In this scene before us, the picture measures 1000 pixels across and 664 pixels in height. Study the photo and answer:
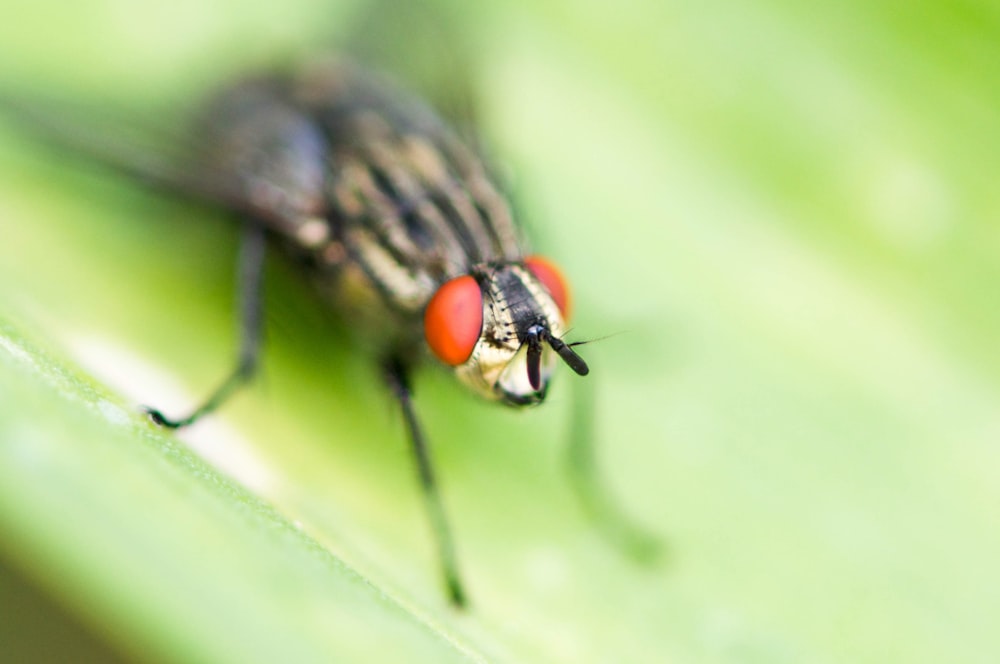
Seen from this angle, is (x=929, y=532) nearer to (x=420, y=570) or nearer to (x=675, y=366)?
(x=675, y=366)

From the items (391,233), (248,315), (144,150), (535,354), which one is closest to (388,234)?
(391,233)

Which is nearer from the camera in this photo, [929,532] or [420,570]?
[420,570]

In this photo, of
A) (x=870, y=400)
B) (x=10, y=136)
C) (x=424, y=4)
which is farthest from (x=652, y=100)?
(x=10, y=136)

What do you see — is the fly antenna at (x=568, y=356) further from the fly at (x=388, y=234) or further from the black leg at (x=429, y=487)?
the black leg at (x=429, y=487)

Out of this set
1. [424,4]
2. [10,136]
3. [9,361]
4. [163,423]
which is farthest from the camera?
[424,4]

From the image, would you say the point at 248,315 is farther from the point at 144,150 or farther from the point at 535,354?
the point at 535,354

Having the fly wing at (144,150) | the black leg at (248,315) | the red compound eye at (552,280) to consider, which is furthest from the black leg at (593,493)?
the fly wing at (144,150)

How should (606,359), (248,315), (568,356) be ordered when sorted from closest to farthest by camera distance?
(568,356), (248,315), (606,359)
